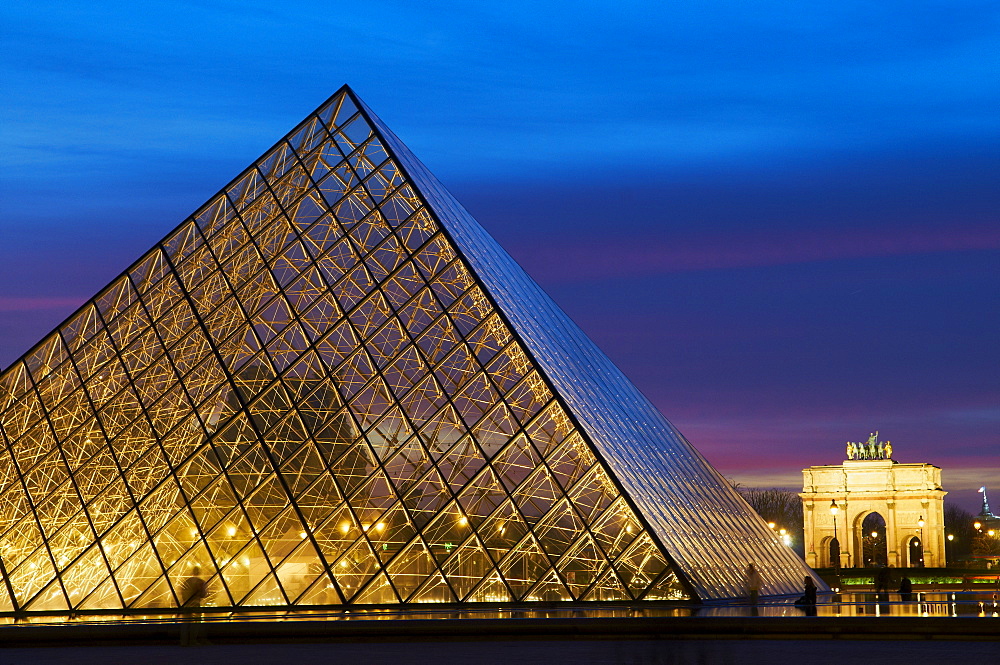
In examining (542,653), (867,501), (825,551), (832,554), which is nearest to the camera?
(542,653)

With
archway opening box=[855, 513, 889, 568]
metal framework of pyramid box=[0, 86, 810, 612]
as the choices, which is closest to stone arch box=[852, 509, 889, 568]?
archway opening box=[855, 513, 889, 568]

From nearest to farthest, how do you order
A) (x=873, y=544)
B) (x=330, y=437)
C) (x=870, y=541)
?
(x=330, y=437)
(x=873, y=544)
(x=870, y=541)

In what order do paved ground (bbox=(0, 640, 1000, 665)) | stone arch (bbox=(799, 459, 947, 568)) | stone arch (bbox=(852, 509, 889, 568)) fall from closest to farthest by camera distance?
paved ground (bbox=(0, 640, 1000, 665)), stone arch (bbox=(799, 459, 947, 568)), stone arch (bbox=(852, 509, 889, 568))

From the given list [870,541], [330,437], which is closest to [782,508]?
[870,541]

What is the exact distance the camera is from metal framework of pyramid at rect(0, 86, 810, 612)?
1942 centimetres

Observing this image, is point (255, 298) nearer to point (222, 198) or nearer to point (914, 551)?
point (222, 198)

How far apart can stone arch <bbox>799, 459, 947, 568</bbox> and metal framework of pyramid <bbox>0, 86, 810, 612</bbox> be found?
61938mm

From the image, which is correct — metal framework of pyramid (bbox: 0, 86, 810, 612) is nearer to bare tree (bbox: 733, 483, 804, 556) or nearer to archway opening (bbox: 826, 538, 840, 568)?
archway opening (bbox: 826, 538, 840, 568)

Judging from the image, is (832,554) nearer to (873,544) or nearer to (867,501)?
(867,501)

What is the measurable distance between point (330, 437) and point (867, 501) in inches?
2842

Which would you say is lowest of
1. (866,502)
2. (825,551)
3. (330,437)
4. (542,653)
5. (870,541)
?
(542,653)

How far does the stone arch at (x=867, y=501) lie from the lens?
8612 centimetres

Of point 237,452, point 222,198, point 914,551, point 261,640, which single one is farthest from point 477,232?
point 914,551

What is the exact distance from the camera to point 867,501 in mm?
87375
